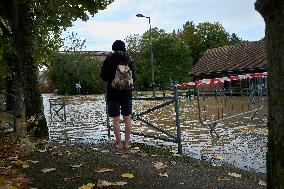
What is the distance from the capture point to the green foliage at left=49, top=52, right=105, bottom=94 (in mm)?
71875

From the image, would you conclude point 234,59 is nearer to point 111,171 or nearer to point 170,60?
point 170,60

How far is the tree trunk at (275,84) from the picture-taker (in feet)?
10.1

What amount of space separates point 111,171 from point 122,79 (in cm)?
210

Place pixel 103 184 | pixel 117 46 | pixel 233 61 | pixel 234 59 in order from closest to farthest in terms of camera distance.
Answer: pixel 103 184, pixel 117 46, pixel 233 61, pixel 234 59

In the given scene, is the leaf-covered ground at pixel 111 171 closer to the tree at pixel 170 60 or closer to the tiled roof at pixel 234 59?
the tiled roof at pixel 234 59

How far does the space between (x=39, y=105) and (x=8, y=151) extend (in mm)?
2150

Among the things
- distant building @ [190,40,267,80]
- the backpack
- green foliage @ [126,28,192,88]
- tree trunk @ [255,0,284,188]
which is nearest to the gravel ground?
the backpack

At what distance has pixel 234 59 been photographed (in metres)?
46.9

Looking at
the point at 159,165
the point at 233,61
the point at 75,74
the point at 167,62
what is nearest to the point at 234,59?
the point at 233,61

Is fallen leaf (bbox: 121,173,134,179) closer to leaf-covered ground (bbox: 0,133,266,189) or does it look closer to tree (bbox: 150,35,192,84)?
leaf-covered ground (bbox: 0,133,266,189)

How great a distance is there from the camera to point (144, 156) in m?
7.34

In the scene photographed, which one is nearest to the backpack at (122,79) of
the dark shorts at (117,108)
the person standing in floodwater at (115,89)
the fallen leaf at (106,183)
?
the person standing in floodwater at (115,89)

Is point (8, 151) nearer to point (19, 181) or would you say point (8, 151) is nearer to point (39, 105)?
point (39, 105)

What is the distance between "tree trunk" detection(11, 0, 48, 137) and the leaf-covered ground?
7.35 feet
